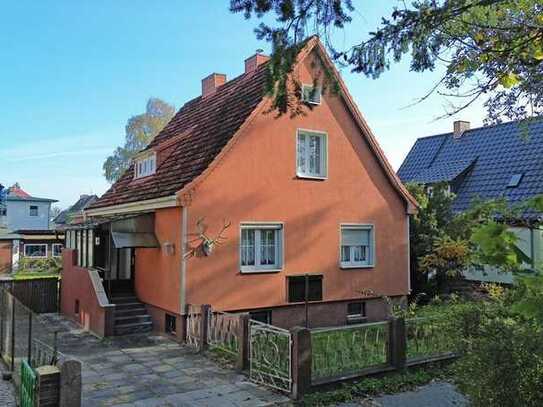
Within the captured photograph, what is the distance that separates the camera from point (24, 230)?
1547 inches

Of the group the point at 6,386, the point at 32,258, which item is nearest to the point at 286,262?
the point at 6,386

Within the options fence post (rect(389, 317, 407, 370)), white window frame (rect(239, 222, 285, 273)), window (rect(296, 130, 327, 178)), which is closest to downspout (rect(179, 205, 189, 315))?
white window frame (rect(239, 222, 285, 273))

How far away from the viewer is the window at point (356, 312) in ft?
50.5

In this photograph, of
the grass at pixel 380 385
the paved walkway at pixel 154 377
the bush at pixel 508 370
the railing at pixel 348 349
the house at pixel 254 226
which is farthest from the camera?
the house at pixel 254 226

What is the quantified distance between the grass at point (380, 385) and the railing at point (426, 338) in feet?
1.12

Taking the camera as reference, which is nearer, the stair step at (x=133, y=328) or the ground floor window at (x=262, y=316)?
the stair step at (x=133, y=328)

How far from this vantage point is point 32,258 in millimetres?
41094

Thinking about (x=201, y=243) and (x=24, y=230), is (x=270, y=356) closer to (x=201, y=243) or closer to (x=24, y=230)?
(x=201, y=243)

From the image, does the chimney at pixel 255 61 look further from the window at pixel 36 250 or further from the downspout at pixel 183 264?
the window at pixel 36 250

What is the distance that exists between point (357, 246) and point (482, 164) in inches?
481

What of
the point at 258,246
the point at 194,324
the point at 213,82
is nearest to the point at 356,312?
the point at 258,246

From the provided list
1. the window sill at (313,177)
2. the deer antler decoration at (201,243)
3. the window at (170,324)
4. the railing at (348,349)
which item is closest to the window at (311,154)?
the window sill at (313,177)

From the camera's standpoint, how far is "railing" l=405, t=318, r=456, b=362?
1036 centimetres

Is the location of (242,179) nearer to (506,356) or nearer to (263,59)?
(263,59)
